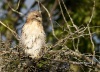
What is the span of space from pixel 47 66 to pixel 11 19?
4.57m

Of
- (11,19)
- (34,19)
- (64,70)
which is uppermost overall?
(11,19)

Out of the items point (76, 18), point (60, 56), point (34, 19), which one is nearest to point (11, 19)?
point (76, 18)

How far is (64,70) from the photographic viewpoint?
925cm

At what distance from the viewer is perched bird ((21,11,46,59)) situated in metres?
9.48

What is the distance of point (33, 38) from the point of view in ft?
31.1

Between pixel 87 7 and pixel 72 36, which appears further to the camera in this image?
pixel 87 7

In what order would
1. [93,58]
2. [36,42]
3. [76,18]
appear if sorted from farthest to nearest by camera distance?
1. [76,18]
2. [36,42]
3. [93,58]

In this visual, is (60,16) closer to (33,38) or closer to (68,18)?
(68,18)

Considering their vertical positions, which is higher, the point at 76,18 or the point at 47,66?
the point at 76,18

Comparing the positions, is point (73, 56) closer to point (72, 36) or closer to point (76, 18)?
point (72, 36)

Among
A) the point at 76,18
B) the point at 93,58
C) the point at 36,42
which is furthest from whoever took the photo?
the point at 76,18

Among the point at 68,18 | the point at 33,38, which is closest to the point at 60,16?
the point at 68,18

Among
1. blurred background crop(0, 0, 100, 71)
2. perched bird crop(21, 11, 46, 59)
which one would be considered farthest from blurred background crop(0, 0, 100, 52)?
perched bird crop(21, 11, 46, 59)

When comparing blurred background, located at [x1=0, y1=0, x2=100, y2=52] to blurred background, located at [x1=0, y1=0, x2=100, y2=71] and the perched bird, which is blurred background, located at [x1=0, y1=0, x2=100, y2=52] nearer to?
blurred background, located at [x1=0, y1=0, x2=100, y2=71]
